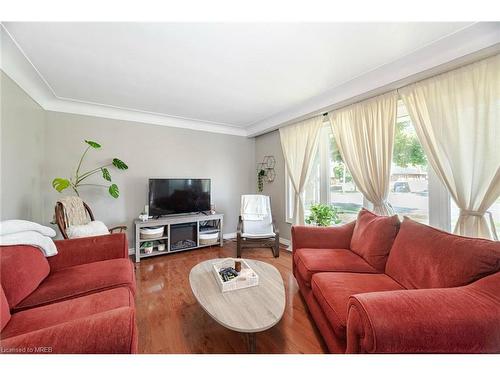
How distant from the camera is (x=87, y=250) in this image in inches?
69.9

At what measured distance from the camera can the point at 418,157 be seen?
2.11m

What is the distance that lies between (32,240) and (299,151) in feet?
10.5

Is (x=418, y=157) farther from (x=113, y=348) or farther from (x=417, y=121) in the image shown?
(x=113, y=348)

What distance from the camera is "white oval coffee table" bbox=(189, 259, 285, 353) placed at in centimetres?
113

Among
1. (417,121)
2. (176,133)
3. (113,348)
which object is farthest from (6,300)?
(417,121)

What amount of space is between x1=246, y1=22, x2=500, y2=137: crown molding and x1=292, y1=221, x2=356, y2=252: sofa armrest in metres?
1.59

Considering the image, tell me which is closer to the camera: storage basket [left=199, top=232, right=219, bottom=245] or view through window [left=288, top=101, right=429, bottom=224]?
view through window [left=288, top=101, right=429, bottom=224]

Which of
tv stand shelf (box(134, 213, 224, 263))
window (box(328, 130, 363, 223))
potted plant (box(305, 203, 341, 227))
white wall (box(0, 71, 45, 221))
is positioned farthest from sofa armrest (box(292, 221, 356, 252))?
white wall (box(0, 71, 45, 221))

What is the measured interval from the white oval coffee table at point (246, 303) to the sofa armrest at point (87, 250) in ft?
2.72

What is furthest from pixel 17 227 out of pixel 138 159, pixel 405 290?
pixel 405 290

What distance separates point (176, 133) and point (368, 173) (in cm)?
318

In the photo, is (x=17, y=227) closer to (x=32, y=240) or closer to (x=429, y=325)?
(x=32, y=240)

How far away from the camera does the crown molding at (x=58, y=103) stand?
1.71m

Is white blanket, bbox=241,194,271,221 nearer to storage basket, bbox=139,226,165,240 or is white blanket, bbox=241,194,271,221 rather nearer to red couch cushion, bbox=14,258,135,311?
storage basket, bbox=139,226,165,240
